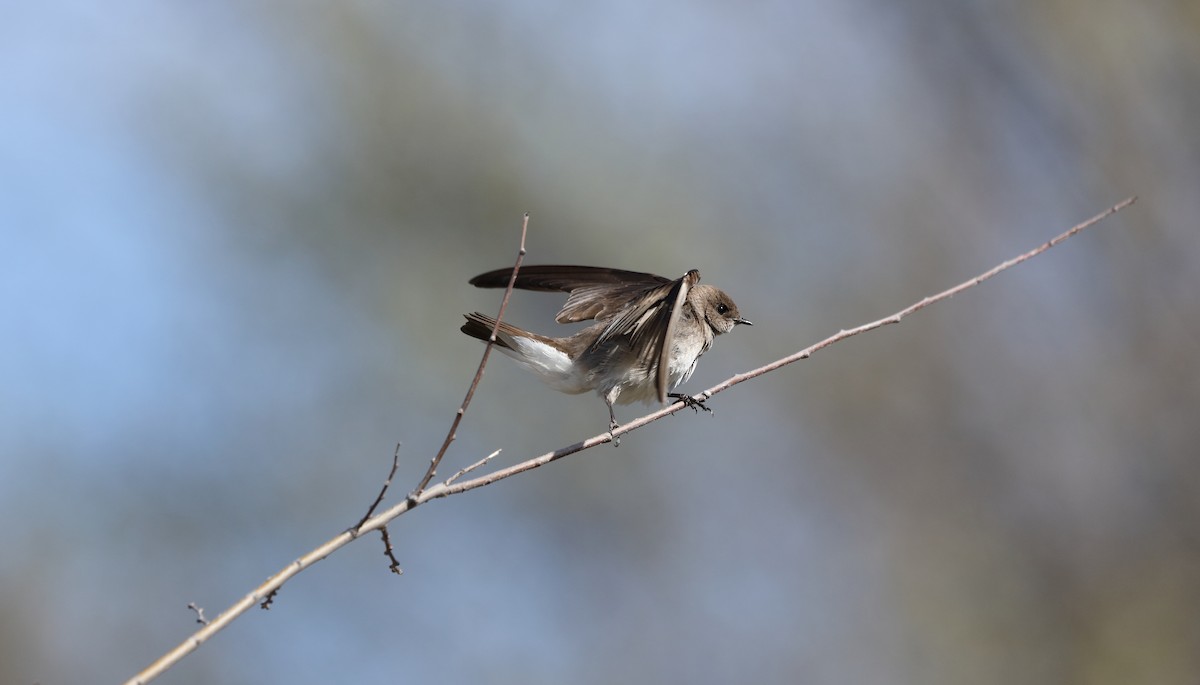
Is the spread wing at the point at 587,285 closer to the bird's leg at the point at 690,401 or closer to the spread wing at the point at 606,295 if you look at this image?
the spread wing at the point at 606,295

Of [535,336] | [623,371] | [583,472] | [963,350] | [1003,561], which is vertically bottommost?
[623,371]

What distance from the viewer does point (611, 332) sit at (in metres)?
4.49

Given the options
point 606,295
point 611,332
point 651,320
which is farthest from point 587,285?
point 651,320

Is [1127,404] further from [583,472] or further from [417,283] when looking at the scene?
[417,283]

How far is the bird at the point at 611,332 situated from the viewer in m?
4.29

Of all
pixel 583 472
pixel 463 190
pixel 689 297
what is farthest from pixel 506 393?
pixel 689 297

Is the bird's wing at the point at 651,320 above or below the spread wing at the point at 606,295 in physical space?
below

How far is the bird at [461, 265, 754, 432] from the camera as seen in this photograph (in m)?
4.29

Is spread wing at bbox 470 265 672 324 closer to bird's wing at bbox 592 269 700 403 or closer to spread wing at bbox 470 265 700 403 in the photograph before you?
spread wing at bbox 470 265 700 403

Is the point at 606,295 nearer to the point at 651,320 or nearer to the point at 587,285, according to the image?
the point at 587,285

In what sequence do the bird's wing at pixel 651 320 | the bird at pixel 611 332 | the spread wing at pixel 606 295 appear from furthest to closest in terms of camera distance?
the spread wing at pixel 606 295, the bird at pixel 611 332, the bird's wing at pixel 651 320

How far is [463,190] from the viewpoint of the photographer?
47.6ft

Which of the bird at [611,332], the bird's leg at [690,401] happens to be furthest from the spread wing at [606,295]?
the bird's leg at [690,401]

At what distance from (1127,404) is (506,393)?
26.7 feet
